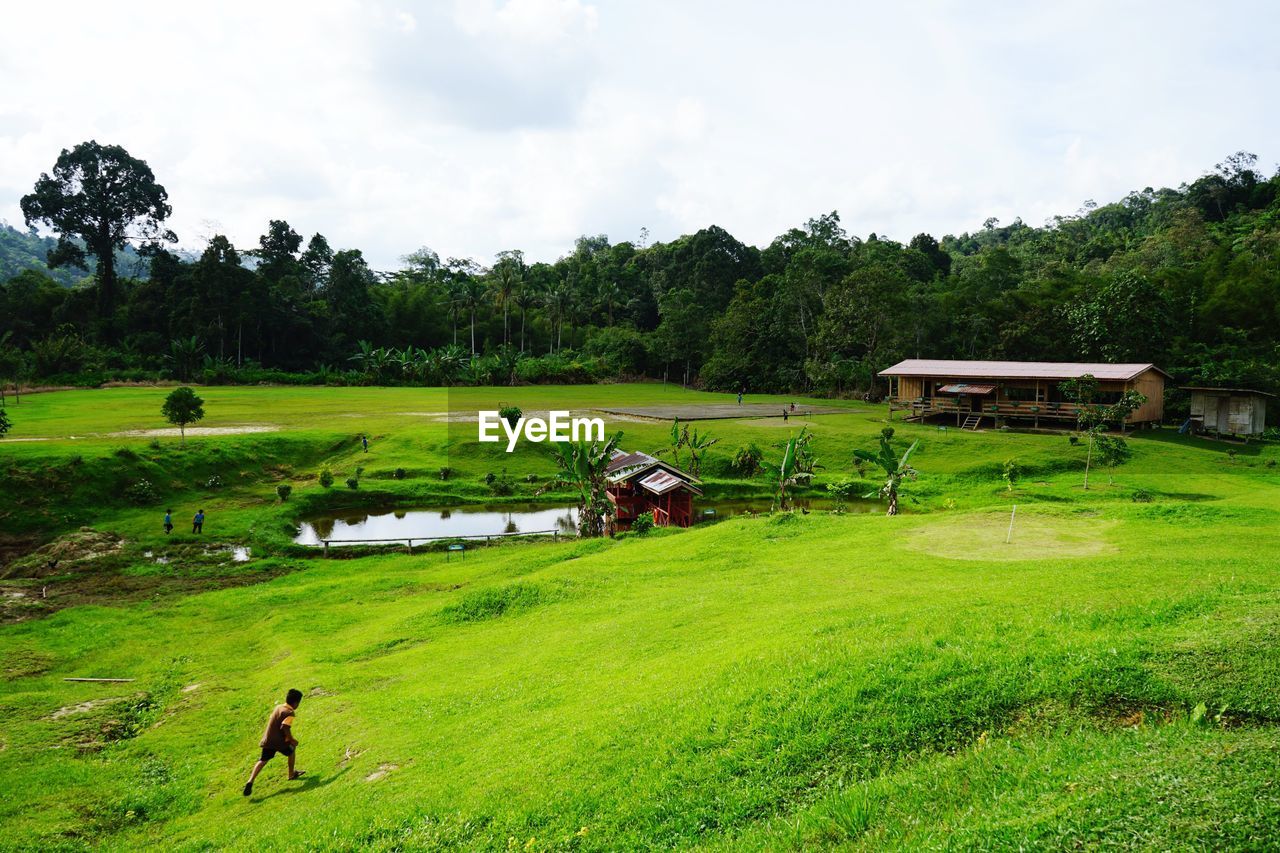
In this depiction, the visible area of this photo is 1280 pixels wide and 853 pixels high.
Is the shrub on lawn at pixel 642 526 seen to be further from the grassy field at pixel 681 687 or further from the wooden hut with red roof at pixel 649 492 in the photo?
the wooden hut with red roof at pixel 649 492

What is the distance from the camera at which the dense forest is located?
55.1m

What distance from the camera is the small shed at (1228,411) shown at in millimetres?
44406

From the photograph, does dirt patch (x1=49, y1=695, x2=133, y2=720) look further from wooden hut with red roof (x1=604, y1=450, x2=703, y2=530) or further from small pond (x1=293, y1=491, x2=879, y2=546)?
wooden hut with red roof (x1=604, y1=450, x2=703, y2=530)

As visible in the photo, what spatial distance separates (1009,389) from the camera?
51.4m

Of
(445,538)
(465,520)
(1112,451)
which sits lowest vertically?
(465,520)

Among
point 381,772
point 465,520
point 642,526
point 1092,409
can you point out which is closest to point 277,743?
point 381,772

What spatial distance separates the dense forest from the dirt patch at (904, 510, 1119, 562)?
1415 inches

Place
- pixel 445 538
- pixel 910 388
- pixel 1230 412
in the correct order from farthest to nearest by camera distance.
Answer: pixel 910 388 → pixel 1230 412 → pixel 445 538

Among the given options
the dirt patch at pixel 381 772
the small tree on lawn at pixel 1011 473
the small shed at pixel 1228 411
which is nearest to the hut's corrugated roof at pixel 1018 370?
the small shed at pixel 1228 411

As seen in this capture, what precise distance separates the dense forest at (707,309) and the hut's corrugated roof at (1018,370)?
6968 mm

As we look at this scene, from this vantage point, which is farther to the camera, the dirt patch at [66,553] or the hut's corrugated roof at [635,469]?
the hut's corrugated roof at [635,469]

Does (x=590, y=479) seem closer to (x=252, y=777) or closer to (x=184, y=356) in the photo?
(x=252, y=777)

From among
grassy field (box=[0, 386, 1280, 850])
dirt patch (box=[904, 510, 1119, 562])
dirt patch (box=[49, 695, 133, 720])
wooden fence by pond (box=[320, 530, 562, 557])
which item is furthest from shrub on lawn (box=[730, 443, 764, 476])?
dirt patch (box=[49, 695, 133, 720])

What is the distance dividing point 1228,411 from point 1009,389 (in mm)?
12131
